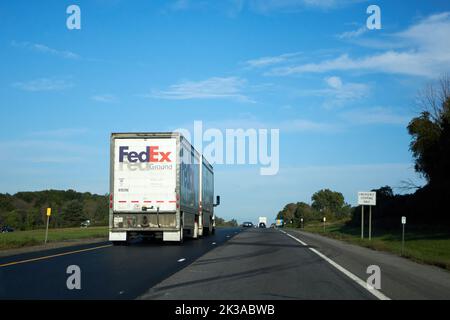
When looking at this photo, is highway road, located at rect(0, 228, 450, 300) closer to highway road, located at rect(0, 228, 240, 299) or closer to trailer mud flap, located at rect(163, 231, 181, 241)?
highway road, located at rect(0, 228, 240, 299)

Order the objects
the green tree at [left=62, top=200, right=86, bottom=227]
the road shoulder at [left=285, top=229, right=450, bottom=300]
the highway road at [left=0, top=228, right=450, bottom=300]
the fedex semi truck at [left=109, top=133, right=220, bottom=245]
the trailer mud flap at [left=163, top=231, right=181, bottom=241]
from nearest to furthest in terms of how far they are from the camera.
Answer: the highway road at [left=0, top=228, right=450, bottom=300], the road shoulder at [left=285, top=229, right=450, bottom=300], the fedex semi truck at [left=109, top=133, right=220, bottom=245], the trailer mud flap at [left=163, top=231, right=181, bottom=241], the green tree at [left=62, top=200, right=86, bottom=227]

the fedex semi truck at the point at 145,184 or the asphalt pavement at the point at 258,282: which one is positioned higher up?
the fedex semi truck at the point at 145,184

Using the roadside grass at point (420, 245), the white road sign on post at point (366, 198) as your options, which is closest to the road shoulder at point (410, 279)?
the roadside grass at point (420, 245)

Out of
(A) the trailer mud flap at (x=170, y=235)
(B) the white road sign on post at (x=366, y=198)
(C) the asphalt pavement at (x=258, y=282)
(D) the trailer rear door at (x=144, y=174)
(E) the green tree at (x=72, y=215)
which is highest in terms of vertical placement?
(D) the trailer rear door at (x=144, y=174)

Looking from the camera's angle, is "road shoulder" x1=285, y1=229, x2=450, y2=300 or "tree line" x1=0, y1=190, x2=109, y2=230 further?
"tree line" x1=0, y1=190, x2=109, y2=230

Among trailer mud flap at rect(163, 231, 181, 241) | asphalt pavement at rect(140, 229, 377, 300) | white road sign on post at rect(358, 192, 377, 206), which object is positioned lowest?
trailer mud flap at rect(163, 231, 181, 241)

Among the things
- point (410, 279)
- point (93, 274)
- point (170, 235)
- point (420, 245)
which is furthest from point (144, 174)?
point (420, 245)

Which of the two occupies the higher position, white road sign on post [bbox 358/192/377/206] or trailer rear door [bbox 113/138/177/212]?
trailer rear door [bbox 113/138/177/212]

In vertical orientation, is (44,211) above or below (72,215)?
above

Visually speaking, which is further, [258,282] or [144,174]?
[144,174]

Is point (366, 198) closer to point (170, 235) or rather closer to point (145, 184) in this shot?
point (170, 235)

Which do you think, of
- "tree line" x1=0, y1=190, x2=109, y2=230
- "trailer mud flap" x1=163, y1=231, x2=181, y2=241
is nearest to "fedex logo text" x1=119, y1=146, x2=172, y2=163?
"trailer mud flap" x1=163, y1=231, x2=181, y2=241

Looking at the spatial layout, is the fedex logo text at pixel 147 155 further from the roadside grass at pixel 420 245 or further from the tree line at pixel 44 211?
the tree line at pixel 44 211
